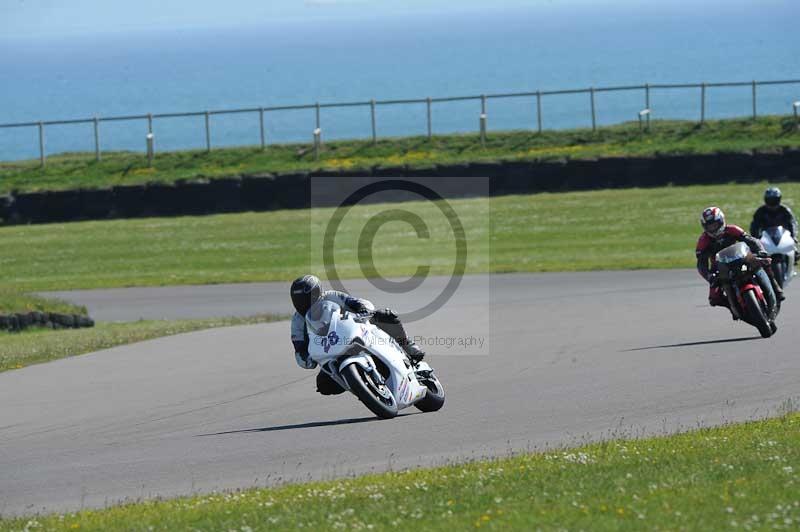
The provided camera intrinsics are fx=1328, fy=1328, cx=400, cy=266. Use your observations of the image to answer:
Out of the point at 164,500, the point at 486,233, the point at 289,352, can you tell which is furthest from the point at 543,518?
the point at 486,233

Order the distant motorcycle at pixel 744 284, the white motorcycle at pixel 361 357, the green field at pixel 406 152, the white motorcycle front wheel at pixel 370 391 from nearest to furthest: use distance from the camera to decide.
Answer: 1. the white motorcycle front wheel at pixel 370 391
2. the white motorcycle at pixel 361 357
3. the distant motorcycle at pixel 744 284
4. the green field at pixel 406 152

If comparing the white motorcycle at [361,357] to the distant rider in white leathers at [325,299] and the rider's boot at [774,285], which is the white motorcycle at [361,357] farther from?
the rider's boot at [774,285]

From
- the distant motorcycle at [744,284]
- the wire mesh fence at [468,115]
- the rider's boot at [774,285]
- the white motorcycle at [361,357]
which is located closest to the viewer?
the white motorcycle at [361,357]

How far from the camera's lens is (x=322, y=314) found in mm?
11695

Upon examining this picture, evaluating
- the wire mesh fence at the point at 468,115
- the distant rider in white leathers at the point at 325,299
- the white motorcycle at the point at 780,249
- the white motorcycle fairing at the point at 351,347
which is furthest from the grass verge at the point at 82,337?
the wire mesh fence at the point at 468,115

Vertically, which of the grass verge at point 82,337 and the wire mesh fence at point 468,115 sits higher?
the wire mesh fence at point 468,115

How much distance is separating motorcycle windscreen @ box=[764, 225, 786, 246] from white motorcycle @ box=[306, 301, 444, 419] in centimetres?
770

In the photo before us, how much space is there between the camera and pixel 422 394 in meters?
12.4

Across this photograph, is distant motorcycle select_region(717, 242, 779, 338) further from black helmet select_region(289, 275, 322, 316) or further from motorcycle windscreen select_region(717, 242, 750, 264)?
black helmet select_region(289, 275, 322, 316)

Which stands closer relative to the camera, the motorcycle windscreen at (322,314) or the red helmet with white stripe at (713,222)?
the motorcycle windscreen at (322,314)

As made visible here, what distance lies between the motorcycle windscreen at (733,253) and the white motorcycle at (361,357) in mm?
5467

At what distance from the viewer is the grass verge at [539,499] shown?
25.6ft

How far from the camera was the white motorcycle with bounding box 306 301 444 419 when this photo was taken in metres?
11.6

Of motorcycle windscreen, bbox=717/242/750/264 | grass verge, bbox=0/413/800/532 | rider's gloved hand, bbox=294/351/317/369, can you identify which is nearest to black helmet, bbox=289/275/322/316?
rider's gloved hand, bbox=294/351/317/369
